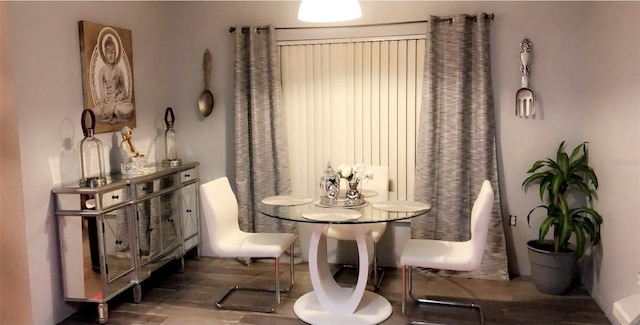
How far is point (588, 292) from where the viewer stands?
363 centimetres

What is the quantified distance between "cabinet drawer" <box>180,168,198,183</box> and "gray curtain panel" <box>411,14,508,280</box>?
186 centimetres

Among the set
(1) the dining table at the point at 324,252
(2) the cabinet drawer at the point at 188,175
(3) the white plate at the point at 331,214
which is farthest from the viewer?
(2) the cabinet drawer at the point at 188,175

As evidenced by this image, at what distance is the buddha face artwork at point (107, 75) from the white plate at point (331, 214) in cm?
→ 168

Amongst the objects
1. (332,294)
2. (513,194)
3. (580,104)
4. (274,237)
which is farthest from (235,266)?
(580,104)

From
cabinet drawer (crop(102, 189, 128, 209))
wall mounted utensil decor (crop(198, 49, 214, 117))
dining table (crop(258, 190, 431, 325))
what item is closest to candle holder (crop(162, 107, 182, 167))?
wall mounted utensil decor (crop(198, 49, 214, 117))

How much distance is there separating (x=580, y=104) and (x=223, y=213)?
2.70 meters

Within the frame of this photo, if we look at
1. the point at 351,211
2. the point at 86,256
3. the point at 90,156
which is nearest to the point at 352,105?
the point at 351,211

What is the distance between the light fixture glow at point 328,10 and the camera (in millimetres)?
2807

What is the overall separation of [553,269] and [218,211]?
7.62 feet

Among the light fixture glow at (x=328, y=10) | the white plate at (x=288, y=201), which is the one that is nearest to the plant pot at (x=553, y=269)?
the white plate at (x=288, y=201)

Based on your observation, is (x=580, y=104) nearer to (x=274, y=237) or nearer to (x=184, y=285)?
(x=274, y=237)

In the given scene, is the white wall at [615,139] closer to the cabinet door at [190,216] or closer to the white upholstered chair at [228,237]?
the white upholstered chair at [228,237]

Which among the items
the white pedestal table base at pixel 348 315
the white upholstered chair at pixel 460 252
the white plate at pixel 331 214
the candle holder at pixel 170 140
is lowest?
the white pedestal table base at pixel 348 315

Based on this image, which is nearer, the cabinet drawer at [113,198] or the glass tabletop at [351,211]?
the glass tabletop at [351,211]
